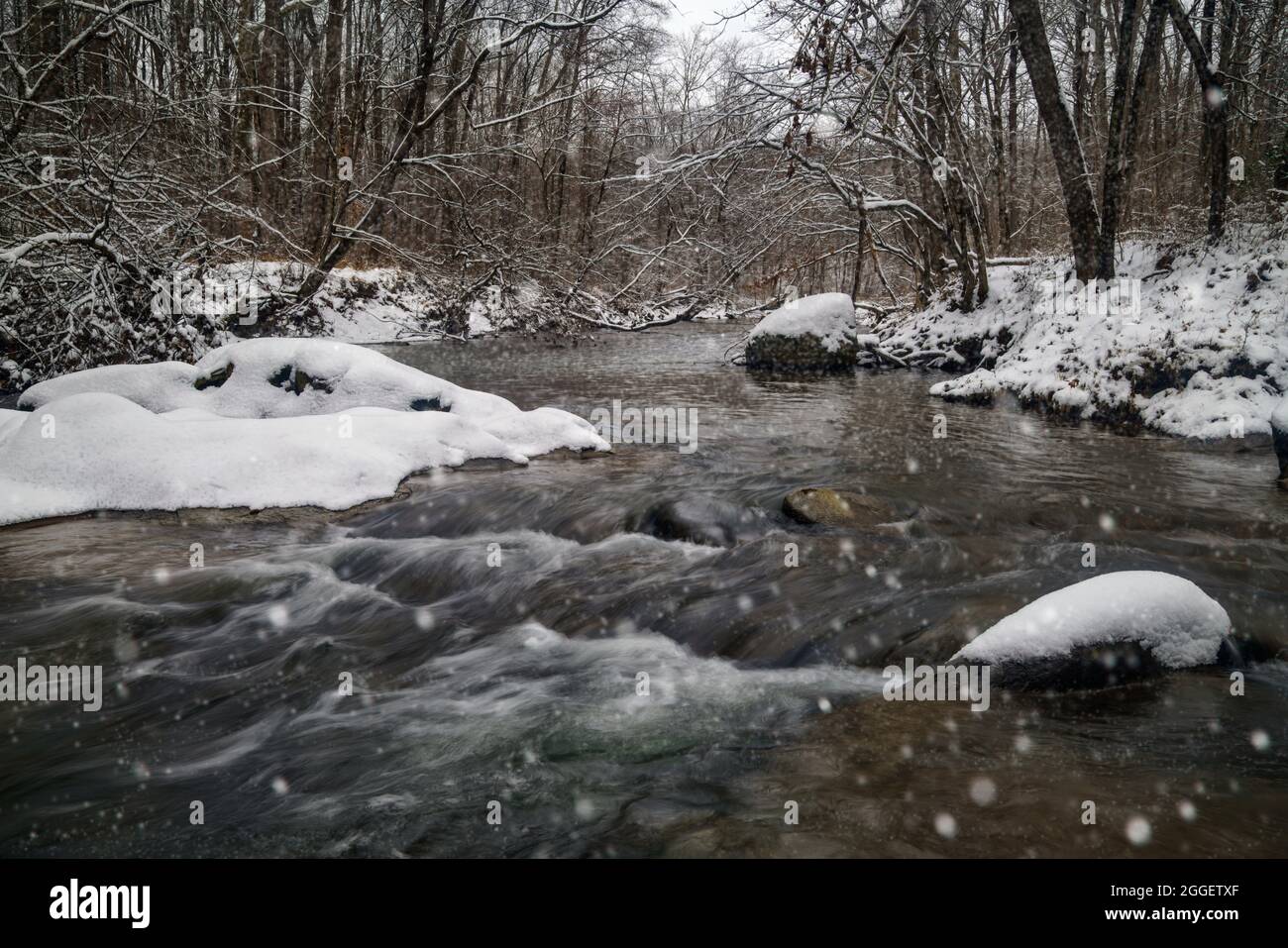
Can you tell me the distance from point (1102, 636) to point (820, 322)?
1192cm

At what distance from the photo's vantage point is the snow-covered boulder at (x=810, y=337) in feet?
48.6

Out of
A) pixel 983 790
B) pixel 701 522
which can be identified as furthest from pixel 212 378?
pixel 983 790

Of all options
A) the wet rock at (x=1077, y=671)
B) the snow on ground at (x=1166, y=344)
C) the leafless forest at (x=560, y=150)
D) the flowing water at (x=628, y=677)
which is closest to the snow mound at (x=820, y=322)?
the leafless forest at (x=560, y=150)

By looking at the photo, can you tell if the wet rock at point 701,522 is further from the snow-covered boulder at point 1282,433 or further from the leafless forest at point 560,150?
the snow-covered boulder at point 1282,433

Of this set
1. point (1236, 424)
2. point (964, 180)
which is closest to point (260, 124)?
point (964, 180)

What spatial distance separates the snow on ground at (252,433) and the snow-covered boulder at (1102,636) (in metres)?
4.85

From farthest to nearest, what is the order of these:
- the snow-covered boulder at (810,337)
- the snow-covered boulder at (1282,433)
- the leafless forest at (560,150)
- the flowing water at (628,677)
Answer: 1. the snow-covered boulder at (810,337)
2. the leafless forest at (560,150)
3. the snow-covered boulder at (1282,433)
4. the flowing water at (628,677)

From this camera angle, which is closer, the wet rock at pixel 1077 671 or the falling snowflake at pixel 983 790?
the falling snowflake at pixel 983 790

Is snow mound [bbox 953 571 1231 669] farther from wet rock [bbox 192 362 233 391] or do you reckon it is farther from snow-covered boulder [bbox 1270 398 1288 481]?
wet rock [bbox 192 362 233 391]

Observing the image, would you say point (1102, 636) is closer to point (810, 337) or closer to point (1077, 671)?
point (1077, 671)

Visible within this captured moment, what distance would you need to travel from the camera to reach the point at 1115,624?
3557 millimetres

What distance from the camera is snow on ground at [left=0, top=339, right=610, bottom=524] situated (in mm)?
5953

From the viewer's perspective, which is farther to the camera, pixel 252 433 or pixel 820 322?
pixel 820 322

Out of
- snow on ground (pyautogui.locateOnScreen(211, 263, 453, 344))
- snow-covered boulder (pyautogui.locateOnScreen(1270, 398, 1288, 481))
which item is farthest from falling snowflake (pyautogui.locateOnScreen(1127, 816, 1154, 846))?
snow on ground (pyautogui.locateOnScreen(211, 263, 453, 344))
